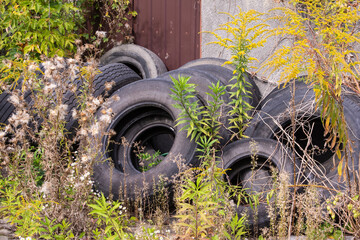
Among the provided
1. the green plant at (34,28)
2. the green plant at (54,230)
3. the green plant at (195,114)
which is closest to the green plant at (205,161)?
the green plant at (195,114)

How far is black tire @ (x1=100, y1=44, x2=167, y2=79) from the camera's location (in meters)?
5.99

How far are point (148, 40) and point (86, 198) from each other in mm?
3836

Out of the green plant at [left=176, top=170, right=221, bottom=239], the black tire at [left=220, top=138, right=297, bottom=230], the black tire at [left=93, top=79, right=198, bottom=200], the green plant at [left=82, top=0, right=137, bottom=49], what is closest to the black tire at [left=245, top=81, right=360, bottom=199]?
the black tire at [left=220, top=138, right=297, bottom=230]

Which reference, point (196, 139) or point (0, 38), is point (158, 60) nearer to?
point (0, 38)

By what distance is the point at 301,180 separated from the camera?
130 inches

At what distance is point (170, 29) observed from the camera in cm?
626

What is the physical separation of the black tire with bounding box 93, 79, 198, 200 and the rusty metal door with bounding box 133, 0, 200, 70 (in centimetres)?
201

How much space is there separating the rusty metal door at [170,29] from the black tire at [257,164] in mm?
2576

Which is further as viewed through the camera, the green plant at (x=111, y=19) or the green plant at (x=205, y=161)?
the green plant at (x=111, y=19)

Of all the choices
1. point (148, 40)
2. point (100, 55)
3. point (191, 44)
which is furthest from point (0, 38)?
point (191, 44)

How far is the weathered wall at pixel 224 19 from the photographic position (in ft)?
17.0

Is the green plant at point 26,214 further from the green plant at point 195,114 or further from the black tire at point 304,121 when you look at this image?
the black tire at point 304,121

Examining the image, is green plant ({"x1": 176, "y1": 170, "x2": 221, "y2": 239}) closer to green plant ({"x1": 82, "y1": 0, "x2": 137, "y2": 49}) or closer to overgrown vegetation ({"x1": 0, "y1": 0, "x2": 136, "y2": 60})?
overgrown vegetation ({"x1": 0, "y1": 0, "x2": 136, "y2": 60})

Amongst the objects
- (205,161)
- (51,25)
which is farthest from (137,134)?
(51,25)
